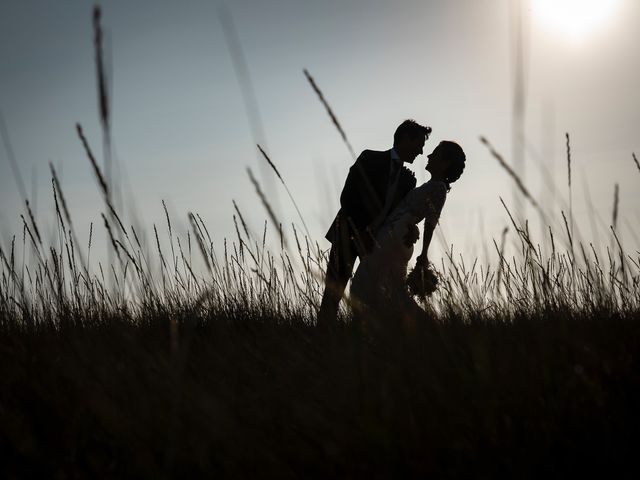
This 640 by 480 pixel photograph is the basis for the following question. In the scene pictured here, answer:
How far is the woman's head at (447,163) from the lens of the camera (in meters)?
3.58

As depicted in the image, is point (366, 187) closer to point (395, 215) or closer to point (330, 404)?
point (395, 215)

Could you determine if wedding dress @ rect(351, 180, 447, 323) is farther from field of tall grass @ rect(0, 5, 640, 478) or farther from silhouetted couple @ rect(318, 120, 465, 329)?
A: field of tall grass @ rect(0, 5, 640, 478)

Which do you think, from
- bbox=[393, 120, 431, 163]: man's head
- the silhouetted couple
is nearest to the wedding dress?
the silhouetted couple

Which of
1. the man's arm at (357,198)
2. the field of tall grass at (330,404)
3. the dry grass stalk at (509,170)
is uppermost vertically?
the man's arm at (357,198)

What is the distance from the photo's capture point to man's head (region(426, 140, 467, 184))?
141 inches

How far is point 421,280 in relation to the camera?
2953 millimetres

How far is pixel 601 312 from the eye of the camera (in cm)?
234

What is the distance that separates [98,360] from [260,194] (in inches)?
27.4

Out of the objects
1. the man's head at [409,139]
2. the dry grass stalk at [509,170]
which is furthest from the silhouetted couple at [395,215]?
the dry grass stalk at [509,170]

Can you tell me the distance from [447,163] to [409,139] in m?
0.28

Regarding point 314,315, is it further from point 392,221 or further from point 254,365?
point 254,365

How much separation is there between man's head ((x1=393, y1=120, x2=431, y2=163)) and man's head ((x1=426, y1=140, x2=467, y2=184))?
4.4 inches

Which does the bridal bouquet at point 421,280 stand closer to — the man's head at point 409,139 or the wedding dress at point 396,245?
the wedding dress at point 396,245

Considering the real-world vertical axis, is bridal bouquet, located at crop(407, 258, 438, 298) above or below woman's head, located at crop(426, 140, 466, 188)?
below
